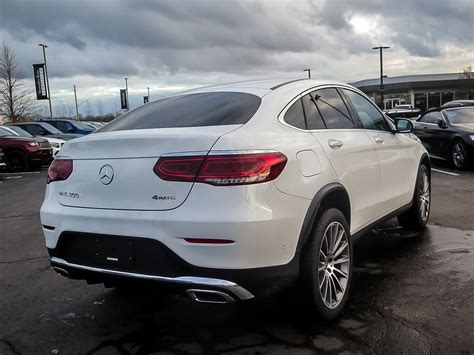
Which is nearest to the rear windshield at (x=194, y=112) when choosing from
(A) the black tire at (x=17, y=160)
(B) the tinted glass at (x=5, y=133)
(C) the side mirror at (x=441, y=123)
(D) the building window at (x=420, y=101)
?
(C) the side mirror at (x=441, y=123)

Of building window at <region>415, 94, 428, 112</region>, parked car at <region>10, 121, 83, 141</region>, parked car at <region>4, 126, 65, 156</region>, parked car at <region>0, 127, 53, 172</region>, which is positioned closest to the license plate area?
parked car at <region>0, 127, 53, 172</region>

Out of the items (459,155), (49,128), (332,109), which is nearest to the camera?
(332,109)

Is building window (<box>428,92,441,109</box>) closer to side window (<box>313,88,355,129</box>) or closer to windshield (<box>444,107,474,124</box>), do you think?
windshield (<box>444,107,474,124</box>)

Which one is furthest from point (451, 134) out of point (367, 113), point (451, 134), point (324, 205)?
point (324, 205)

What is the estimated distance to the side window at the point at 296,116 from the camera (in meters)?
3.34

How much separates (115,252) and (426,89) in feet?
229

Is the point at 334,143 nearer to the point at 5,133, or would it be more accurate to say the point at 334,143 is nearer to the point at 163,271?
the point at 163,271

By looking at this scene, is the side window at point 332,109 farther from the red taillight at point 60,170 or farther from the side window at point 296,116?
the red taillight at point 60,170

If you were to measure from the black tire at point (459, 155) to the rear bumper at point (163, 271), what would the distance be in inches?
354

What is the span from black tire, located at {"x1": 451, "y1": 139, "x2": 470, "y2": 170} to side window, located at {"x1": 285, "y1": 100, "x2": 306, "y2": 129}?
27.5 ft

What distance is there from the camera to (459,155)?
35.5 ft

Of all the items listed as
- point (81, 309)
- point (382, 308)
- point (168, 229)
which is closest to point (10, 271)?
point (81, 309)

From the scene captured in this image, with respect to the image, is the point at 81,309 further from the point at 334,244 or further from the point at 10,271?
the point at 334,244

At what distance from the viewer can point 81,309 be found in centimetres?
374
